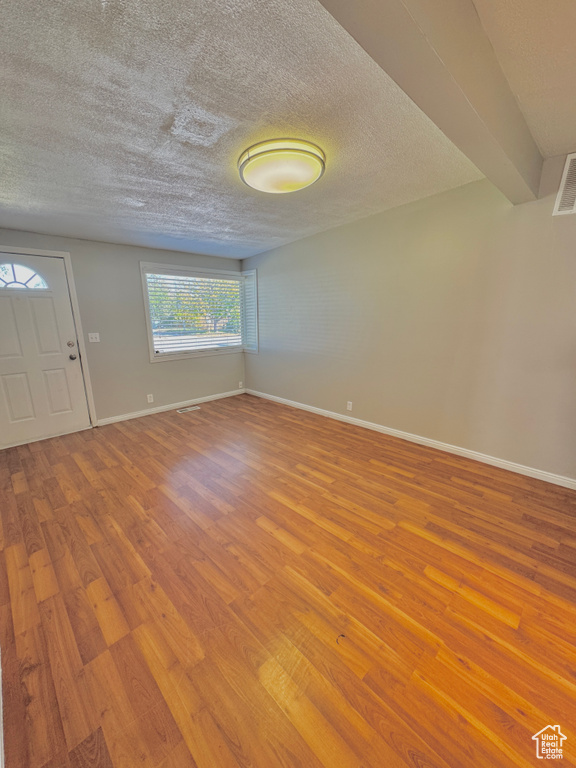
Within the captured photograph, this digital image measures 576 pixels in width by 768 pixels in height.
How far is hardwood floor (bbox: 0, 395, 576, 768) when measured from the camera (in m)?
0.91

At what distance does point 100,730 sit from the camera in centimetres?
92

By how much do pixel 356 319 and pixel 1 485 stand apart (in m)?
3.80

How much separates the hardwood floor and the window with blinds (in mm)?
2359

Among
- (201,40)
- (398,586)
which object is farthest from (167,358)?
(398,586)

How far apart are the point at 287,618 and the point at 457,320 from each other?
8.70ft

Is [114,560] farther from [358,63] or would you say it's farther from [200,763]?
[358,63]

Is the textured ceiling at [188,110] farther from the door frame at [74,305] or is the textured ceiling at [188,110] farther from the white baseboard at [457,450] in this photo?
the white baseboard at [457,450]

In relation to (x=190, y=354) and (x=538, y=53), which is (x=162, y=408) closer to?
(x=190, y=354)

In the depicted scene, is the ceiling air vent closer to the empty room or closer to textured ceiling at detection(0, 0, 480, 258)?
the empty room

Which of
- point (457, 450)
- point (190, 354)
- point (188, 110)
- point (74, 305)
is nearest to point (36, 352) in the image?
point (74, 305)

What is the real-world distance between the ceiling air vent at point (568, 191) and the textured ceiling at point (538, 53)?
1.06 feet

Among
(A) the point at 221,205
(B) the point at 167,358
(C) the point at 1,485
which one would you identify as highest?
(A) the point at 221,205

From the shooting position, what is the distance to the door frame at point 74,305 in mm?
2955

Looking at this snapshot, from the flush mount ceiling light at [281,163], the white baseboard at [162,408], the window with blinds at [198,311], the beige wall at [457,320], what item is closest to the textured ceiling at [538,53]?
the beige wall at [457,320]
